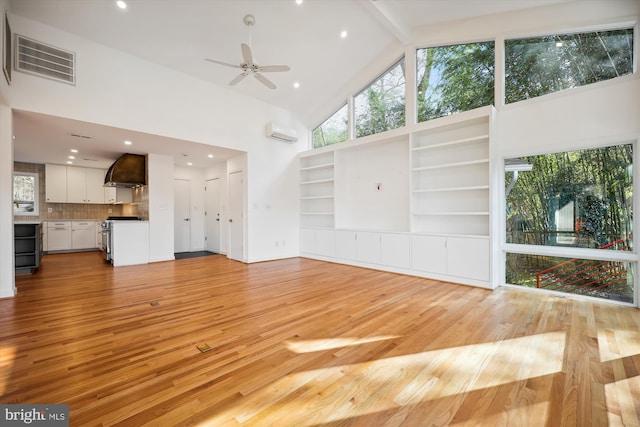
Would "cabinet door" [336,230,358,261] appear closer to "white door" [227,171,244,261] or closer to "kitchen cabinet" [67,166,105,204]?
"white door" [227,171,244,261]

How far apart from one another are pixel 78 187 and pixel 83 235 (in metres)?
1.41

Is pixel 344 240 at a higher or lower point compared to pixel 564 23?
lower

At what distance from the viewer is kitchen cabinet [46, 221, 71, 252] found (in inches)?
297

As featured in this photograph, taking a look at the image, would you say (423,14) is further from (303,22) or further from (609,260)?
(609,260)

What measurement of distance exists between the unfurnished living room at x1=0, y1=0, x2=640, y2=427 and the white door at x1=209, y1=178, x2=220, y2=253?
27.1 inches

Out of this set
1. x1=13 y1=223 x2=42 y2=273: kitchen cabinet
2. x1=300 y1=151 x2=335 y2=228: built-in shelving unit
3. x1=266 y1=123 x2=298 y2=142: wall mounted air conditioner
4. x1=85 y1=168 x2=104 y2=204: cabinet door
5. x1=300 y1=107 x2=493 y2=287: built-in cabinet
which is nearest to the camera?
x1=300 y1=107 x2=493 y2=287: built-in cabinet

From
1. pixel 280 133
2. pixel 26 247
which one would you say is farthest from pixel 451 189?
pixel 26 247

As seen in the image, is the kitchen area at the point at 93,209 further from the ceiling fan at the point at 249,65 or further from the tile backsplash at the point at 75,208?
the ceiling fan at the point at 249,65

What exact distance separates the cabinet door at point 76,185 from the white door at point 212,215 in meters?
3.46

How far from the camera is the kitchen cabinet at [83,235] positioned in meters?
7.88

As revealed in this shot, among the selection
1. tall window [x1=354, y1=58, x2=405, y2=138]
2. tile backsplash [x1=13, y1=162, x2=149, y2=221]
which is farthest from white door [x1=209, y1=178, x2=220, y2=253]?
tall window [x1=354, y1=58, x2=405, y2=138]

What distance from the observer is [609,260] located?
3461 mm

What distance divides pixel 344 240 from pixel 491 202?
2.96 m

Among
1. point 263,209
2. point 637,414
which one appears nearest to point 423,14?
point 263,209
